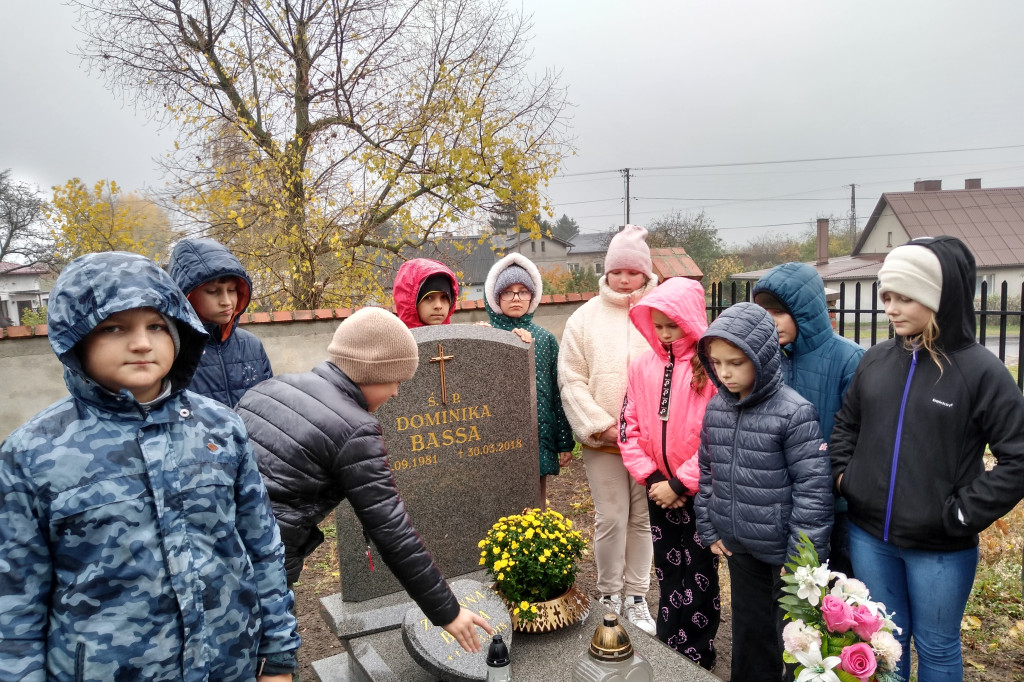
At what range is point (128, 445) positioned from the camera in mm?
1408

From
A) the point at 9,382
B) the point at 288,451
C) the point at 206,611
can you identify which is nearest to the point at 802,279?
the point at 288,451

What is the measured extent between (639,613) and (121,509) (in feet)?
9.42

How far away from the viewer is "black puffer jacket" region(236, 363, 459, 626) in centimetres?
196

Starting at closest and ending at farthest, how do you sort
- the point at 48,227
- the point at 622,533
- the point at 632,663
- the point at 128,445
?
1. the point at 128,445
2. the point at 632,663
3. the point at 622,533
4. the point at 48,227

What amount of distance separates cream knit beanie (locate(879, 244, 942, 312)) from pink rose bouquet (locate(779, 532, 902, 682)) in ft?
3.07

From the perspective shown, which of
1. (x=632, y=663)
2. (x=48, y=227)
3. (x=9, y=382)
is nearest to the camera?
(x=632, y=663)

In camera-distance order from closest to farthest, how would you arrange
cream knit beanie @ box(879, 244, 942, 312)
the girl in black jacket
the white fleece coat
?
the girl in black jacket
cream knit beanie @ box(879, 244, 942, 312)
the white fleece coat

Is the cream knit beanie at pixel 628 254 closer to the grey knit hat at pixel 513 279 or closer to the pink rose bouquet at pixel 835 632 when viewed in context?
the grey knit hat at pixel 513 279

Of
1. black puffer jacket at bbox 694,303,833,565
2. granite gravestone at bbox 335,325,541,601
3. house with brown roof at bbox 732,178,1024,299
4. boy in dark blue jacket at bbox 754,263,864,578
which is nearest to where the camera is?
black puffer jacket at bbox 694,303,833,565

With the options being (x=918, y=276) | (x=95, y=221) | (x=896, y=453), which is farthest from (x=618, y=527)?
(x=95, y=221)

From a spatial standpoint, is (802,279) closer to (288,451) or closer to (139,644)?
(288,451)

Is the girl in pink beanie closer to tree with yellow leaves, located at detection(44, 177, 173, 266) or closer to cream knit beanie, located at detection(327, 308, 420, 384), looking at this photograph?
cream knit beanie, located at detection(327, 308, 420, 384)

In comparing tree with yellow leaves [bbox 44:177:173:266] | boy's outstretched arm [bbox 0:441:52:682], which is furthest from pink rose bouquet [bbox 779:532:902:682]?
tree with yellow leaves [bbox 44:177:173:266]

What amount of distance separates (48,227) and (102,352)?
23.6 feet
